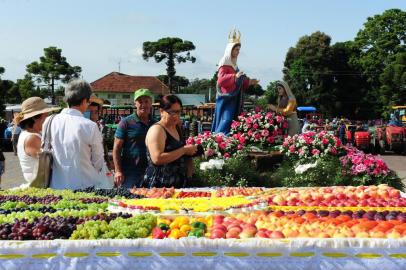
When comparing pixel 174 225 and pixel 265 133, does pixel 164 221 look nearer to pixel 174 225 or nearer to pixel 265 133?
pixel 174 225

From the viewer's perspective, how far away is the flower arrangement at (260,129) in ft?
35.7

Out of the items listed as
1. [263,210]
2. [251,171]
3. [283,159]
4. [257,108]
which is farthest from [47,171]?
[257,108]

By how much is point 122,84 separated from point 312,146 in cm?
9348

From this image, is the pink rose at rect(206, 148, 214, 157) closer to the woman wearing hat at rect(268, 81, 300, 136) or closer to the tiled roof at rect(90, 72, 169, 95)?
the woman wearing hat at rect(268, 81, 300, 136)

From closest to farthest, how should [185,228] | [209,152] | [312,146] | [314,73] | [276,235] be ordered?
[276,235] → [185,228] → [209,152] → [312,146] → [314,73]

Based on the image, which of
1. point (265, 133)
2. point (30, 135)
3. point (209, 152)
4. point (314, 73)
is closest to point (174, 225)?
point (30, 135)

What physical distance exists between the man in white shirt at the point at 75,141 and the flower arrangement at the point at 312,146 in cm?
521

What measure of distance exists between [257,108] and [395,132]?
17.0 metres

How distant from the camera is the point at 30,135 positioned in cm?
553

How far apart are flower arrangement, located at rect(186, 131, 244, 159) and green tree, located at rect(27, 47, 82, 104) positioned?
72.7 m

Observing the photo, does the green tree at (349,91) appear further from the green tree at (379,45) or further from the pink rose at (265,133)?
the pink rose at (265,133)

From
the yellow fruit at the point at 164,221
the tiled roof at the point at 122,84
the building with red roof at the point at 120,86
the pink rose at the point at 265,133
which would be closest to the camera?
the yellow fruit at the point at 164,221

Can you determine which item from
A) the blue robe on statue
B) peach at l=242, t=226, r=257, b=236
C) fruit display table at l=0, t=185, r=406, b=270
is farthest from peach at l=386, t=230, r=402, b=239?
the blue robe on statue

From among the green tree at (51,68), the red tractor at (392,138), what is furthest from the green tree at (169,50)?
the red tractor at (392,138)
